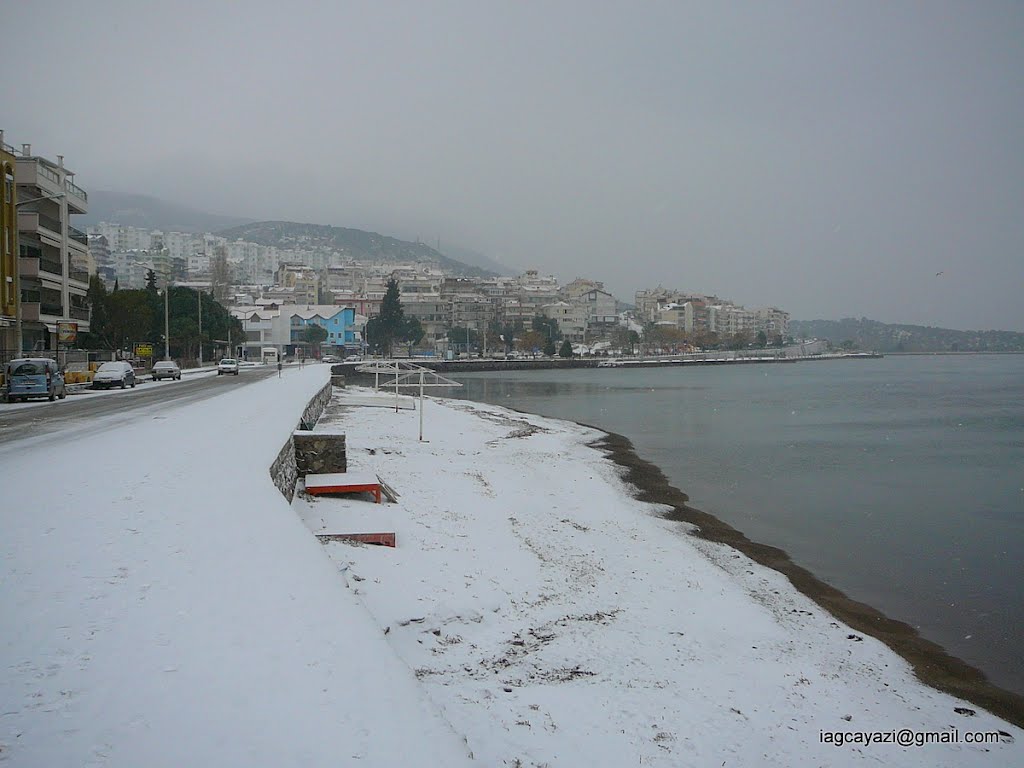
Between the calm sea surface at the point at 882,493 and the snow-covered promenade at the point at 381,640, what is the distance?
7.04 feet

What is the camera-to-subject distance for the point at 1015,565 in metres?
14.9

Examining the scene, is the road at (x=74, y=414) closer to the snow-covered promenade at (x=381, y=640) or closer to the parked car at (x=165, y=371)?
the snow-covered promenade at (x=381, y=640)

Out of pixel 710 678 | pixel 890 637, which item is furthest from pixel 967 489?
Result: pixel 710 678

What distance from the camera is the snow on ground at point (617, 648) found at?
22.6 feet

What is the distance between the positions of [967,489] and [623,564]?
Result: 632 inches

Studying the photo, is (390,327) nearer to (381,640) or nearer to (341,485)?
(341,485)

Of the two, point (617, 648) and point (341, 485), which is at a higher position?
point (341, 485)

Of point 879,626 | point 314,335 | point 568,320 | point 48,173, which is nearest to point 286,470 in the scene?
point 879,626

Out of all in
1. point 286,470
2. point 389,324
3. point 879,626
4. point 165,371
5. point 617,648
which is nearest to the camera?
point 617,648

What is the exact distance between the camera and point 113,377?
3756 cm

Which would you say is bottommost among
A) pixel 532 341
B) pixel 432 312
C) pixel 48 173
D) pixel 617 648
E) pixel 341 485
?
pixel 617 648

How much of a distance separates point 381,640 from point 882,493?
20752mm

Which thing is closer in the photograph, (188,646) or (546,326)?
(188,646)

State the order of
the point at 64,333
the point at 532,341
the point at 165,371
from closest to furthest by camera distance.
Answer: the point at 64,333 < the point at 165,371 < the point at 532,341
